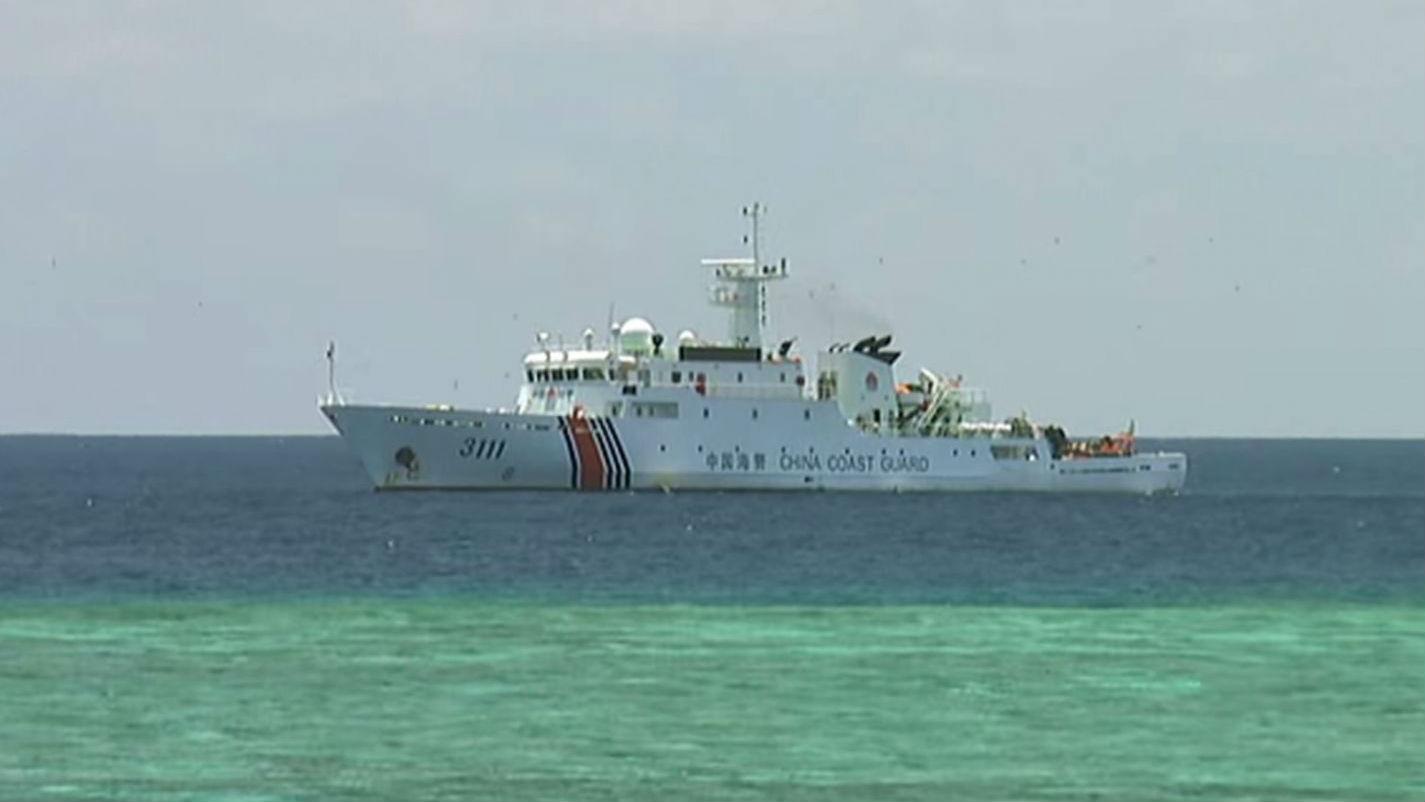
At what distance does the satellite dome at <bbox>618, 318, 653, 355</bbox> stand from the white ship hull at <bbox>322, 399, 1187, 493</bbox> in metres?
3.44

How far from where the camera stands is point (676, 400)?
329ft

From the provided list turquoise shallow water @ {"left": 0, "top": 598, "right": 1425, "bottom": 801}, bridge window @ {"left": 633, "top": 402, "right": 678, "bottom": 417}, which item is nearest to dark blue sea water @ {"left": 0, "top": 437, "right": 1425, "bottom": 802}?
turquoise shallow water @ {"left": 0, "top": 598, "right": 1425, "bottom": 801}

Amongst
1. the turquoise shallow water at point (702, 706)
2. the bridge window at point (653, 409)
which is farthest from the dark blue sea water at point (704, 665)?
the bridge window at point (653, 409)

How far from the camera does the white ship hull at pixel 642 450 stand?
3969 inches

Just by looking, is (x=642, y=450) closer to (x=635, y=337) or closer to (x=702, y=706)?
(x=635, y=337)

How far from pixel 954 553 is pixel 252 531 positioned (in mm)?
23033

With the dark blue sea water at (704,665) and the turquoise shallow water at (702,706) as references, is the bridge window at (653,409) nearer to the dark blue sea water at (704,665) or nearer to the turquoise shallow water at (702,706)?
the dark blue sea water at (704,665)

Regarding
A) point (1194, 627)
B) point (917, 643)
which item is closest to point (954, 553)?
point (1194, 627)

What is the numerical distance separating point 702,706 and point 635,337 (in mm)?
68700

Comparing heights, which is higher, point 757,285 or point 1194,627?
point 757,285

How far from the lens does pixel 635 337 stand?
103 meters

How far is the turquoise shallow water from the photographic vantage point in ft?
94.2

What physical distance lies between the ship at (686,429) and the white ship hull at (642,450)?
51 mm

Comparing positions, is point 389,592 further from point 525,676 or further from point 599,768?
point 599,768
